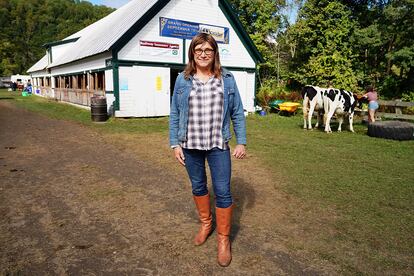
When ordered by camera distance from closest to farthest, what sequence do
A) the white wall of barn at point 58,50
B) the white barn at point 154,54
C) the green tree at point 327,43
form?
the white barn at point 154,54, the green tree at point 327,43, the white wall of barn at point 58,50

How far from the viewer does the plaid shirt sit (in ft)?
9.89

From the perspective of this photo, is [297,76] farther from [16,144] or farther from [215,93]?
[215,93]

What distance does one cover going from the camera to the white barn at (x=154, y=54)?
49.1 ft

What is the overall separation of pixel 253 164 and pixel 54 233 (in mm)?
4421

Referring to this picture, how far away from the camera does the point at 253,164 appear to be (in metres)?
6.94

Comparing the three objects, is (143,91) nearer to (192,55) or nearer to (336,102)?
(336,102)

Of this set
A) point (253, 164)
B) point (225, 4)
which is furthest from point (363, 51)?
point (253, 164)

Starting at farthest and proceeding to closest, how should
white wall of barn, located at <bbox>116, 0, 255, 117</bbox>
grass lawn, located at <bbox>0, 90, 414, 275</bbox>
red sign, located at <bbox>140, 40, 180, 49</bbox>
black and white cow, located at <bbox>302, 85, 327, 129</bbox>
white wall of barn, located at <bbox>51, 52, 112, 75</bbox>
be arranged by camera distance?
white wall of barn, located at <bbox>51, 52, 112, 75</bbox> < red sign, located at <bbox>140, 40, 180, 49</bbox> < white wall of barn, located at <bbox>116, 0, 255, 117</bbox> < black and white cow, located at <bbox>302, 85, 327, 129</bbox> < grass lawn, located at <bbox>0, 90, 414, 275</bbox>

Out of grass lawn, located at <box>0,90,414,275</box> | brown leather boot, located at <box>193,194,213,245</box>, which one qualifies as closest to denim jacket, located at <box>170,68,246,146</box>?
brown leather boot, located at <box>193,194,213,245</box>

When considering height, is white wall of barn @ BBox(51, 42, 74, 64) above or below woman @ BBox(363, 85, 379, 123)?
above

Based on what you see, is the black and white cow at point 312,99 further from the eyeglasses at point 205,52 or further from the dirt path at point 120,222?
the eyeglasses at point 205,52

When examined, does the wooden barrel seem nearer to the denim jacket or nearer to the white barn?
the white barn

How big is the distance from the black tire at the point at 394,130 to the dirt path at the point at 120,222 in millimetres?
6097

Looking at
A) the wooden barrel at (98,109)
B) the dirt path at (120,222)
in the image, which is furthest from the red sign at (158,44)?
the dirt path at (120,222)
